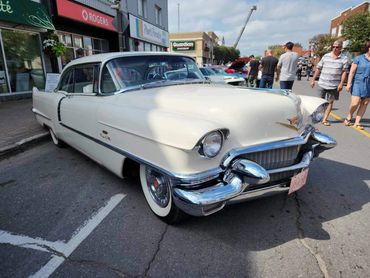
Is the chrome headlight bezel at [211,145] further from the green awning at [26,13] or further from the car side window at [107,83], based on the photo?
the green awning at [26,13]

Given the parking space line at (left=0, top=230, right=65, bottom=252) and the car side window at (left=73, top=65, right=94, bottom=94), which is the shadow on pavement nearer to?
the parking space line at (left=0, top=230, right=65, bottom=252)

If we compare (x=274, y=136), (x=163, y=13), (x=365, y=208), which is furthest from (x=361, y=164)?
(x=163, y=13)

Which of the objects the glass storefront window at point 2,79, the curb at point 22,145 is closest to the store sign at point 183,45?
the glass storefront window at point 2,79

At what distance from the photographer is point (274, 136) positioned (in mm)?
2377

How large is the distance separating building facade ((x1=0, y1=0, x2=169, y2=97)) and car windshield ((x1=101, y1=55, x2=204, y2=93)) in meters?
6.94

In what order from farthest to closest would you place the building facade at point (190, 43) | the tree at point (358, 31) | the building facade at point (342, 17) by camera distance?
the building facade at point (190, 43)
the building facade at point (342, 17)
the tree at point (358, 31)

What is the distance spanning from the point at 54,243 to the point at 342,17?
51229 mm

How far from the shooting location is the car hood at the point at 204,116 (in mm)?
2084

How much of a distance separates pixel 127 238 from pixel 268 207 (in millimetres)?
1401

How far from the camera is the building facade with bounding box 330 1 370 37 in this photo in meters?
36.9

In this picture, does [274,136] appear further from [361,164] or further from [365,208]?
[361,164]

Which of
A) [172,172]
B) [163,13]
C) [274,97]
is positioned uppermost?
[163,13]

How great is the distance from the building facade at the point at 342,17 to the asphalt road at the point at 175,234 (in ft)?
132

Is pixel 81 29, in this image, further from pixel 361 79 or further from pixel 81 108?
pixel 361 79
